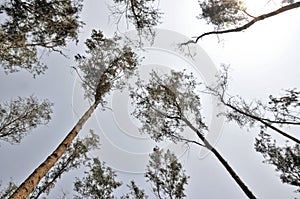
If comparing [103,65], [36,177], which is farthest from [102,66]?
[36,177]

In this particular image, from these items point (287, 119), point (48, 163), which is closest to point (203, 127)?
point (287, 119)

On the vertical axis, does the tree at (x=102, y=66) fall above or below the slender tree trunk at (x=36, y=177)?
above

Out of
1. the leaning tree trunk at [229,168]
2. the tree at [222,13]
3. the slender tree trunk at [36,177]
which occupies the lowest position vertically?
the slender tree trunk at [36,177]

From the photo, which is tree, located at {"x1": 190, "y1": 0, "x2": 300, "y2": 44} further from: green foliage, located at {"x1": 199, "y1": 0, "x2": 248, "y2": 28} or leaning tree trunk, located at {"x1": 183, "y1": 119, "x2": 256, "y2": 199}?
leaning tree trunk, located at {"x1": 183, "y1": 119, "x2": 256, "y2": 199}

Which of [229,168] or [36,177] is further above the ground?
[229,168]

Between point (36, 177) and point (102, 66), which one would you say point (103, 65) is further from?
point (36, 177)

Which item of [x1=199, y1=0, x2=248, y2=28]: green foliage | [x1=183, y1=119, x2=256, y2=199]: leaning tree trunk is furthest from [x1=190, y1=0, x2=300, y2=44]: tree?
[x1=183, y1=119, x2=256, y2=199]: leaning tree trunk

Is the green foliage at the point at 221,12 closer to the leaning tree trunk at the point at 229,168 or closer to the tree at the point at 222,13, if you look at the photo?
the tree at the point at 222,13

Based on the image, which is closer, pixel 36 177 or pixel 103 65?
pixel 36 177

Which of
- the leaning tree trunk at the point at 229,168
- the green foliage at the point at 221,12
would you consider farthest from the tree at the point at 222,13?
the leaning tree trunk at the point at 229,168

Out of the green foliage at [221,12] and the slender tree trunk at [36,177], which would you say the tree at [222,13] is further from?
the slender tree trunk at [36,177]

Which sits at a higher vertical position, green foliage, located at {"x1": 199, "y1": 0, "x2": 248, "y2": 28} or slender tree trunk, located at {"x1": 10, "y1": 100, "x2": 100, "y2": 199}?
green foliage, located at {"x1": 199, "y1": 0, "x2": 248, "y2": 28}

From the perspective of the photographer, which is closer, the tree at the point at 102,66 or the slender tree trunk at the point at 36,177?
the slender tree trunk at the point at 36,177

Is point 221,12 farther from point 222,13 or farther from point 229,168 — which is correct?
point 229,168
